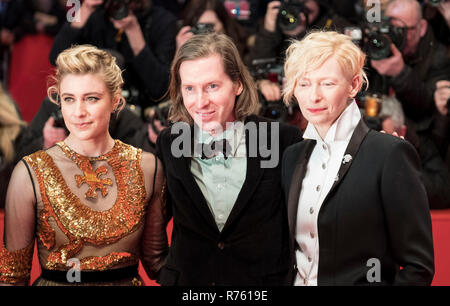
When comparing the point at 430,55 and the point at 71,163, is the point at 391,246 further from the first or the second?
the point at 430,55

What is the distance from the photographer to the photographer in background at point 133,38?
3129 millimetres

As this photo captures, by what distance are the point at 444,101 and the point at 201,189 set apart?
1486mm

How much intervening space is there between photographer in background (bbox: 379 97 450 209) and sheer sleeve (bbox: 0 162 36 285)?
57.3 inches

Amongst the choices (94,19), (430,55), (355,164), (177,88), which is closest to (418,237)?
(355,164)

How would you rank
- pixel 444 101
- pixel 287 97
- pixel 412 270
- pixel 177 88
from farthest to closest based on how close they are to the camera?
pixel 444 101 → pixel 177 88 → pixel 287 97 → pixel 412 270

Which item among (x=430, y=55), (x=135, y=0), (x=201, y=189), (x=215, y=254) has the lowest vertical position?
(x=215, y=254)

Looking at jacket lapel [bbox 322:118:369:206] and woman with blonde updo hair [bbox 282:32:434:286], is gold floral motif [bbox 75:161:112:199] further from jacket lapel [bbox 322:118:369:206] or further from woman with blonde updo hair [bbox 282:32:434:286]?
jacket lapel [bbox 322:118:369:206]

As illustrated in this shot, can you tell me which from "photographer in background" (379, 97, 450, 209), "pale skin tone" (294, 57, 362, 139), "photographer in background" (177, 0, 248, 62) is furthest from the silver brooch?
"photographer in background" (177, 0, 248, 62)

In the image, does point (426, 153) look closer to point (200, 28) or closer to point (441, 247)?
point (441, 247)

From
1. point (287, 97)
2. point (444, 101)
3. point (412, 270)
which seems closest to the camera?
point (412, 270)

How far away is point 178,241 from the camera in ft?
6.86

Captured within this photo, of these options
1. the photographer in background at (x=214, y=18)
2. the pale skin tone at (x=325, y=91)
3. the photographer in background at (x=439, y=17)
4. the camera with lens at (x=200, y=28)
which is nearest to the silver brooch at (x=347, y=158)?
the pale skin tone at (x=325, y=91)

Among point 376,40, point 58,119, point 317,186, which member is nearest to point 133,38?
A: point 58,119

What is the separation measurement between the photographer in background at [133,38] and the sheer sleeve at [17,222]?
1126 millimetres
